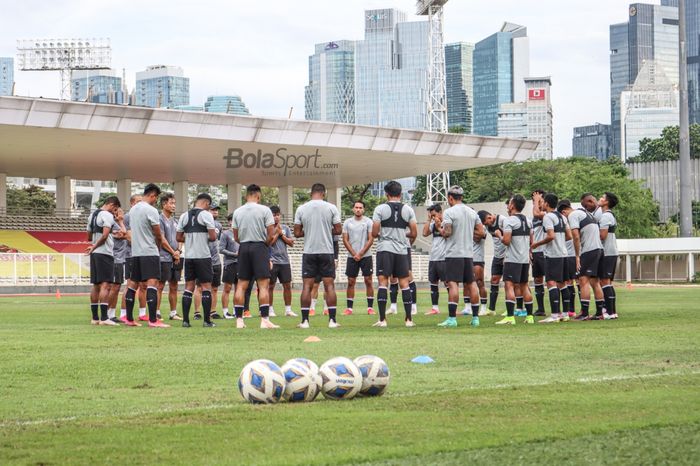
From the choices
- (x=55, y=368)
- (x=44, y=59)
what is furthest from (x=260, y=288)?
(x=44, y=59)

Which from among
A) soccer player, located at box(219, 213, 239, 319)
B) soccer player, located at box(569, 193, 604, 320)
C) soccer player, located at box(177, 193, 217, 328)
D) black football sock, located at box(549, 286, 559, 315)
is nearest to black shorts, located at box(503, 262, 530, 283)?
black football sock, located at box(549, 286, 559, 315)

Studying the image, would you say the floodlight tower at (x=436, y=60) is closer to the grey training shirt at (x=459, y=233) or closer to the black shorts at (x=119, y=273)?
the black shorts at (x=119, y=273)

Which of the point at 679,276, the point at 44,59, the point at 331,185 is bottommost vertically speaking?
the point at 679,276

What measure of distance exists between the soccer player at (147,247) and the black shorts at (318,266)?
98.0 inches

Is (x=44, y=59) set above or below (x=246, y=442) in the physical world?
above

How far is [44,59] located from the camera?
103 metres

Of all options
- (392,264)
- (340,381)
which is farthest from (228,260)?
(340,381)

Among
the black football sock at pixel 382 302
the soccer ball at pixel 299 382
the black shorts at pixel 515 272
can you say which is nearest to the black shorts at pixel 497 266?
the black shorts at pixel 515 272

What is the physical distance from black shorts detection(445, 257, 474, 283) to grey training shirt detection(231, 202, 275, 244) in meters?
2.70

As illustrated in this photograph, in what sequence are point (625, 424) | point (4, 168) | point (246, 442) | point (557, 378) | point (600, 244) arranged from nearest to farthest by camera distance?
point (246, 442) < point (625, 424) < point (557, 378) < point (600, 244) < point (4, 168)

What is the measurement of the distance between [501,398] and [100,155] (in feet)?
154

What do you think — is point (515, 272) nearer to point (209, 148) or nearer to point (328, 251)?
point (328, 251)

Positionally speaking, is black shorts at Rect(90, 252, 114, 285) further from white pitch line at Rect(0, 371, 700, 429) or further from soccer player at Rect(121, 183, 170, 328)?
white pitch line at Rect(0, 371, 700, 429)

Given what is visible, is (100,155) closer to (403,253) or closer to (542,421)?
(403,253)
